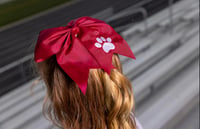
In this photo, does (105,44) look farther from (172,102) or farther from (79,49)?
(172,102)

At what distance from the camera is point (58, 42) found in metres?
0.72

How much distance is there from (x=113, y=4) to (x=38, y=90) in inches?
37.5

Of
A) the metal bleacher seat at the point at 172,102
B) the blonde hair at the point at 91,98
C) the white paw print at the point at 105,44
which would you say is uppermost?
the white paw print at the point at 105,44

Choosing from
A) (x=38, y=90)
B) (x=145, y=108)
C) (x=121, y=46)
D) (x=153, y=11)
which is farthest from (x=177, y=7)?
(x=121, y=46)

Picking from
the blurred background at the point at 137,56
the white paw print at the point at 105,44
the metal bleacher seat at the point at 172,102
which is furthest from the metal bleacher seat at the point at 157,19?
the white paw print at the point at 105,44

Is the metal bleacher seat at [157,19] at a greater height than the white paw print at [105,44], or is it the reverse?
the white paw print at [105,44]

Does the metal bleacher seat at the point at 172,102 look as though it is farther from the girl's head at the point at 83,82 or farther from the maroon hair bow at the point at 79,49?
the maroon hair bow at the point at 79,49

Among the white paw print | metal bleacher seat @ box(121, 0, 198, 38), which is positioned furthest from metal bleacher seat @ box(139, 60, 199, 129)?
the white paw print

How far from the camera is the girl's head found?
27.8 inches

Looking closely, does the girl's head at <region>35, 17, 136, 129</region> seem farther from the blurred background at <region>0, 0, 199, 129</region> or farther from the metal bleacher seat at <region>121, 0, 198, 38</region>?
the metal bleacher seat at <region>121, 0, 198, 38</region>

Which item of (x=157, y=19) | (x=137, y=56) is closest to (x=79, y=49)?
(x=137, y=56)

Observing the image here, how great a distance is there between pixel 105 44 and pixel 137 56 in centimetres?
117

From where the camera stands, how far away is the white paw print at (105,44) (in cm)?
74

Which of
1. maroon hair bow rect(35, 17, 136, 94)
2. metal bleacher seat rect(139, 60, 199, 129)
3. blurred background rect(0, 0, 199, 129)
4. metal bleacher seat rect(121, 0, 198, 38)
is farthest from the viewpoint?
metal bleacher seat rect(121, 0, 198, 38)
